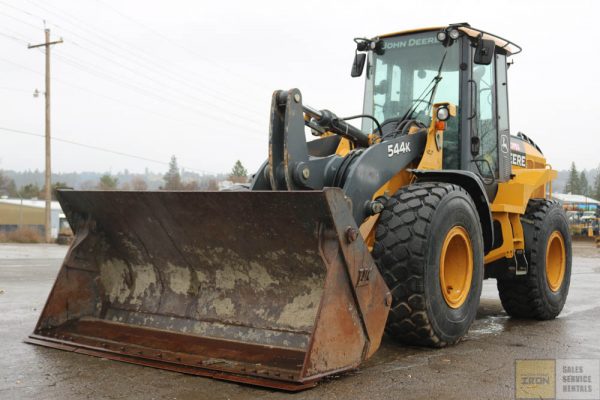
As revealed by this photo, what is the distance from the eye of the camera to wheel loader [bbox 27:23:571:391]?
13.9 feet

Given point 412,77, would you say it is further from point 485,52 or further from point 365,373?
point 365,373

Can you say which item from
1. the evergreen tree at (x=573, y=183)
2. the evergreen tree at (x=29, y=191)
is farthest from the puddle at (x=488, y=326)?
the evergreen tree at (x=573, y=183)

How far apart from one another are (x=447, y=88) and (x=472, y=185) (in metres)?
1.17

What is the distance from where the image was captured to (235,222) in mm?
4688

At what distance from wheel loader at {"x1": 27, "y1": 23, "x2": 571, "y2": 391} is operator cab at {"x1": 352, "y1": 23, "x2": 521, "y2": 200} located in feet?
0.08

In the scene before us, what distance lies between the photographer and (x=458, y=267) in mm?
5605

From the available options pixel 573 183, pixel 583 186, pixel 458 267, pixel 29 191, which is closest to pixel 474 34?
pixel 458 267

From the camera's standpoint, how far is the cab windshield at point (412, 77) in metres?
6.55

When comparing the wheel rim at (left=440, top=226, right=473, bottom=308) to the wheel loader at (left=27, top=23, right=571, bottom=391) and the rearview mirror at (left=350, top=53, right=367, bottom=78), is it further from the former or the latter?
the rearview mirror at (left=350, top=53, right=367, bottom=78)

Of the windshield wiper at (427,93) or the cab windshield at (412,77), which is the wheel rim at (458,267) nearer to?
the cab windshield at (412,77)

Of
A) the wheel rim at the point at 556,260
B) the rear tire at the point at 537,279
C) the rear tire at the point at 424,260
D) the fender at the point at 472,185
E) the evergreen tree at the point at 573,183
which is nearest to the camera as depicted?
the rear tire at the point at 424,260

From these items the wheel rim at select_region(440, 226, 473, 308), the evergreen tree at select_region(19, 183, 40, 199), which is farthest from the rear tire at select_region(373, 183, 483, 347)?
the evergreen tree at select_region(19, 183, 40, 199)

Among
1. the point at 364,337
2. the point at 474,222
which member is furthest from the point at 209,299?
Result: the point at 474,222

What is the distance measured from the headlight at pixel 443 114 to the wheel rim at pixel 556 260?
8.66ft
